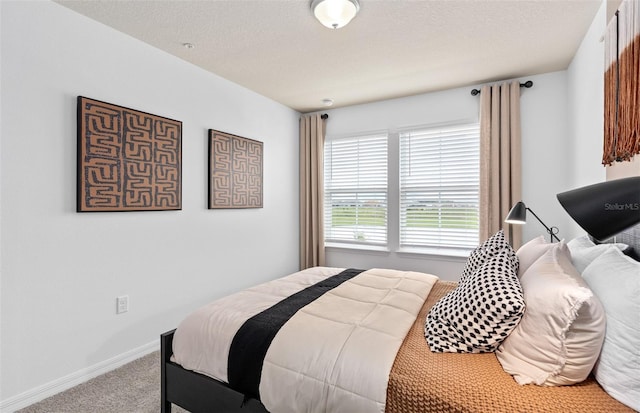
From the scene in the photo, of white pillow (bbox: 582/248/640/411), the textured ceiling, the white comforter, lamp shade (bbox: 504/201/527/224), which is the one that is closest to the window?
the textured ceiling

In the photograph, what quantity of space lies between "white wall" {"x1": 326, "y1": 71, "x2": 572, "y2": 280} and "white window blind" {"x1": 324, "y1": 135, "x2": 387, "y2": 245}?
0.47m

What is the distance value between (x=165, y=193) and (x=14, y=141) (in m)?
1.01

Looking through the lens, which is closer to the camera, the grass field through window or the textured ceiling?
the textured ceiling

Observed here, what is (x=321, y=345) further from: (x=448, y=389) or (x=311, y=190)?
(x=311, y=190)

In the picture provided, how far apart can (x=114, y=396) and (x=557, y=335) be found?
8.20 feet

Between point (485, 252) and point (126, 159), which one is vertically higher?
point (126, 159)

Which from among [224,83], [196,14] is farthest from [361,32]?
[224,83]

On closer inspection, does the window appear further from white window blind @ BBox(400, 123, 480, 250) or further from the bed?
the bed

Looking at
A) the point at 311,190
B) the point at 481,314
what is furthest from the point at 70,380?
the point at 311,190

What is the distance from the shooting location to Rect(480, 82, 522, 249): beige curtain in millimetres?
3291

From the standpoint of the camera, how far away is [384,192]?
162 inches

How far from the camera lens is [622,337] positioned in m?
1.01

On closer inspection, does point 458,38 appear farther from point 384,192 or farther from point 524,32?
point 384,192

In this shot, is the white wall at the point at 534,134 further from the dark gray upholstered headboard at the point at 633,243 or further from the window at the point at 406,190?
the dark gray upholstered headboard at the point at 633,243
